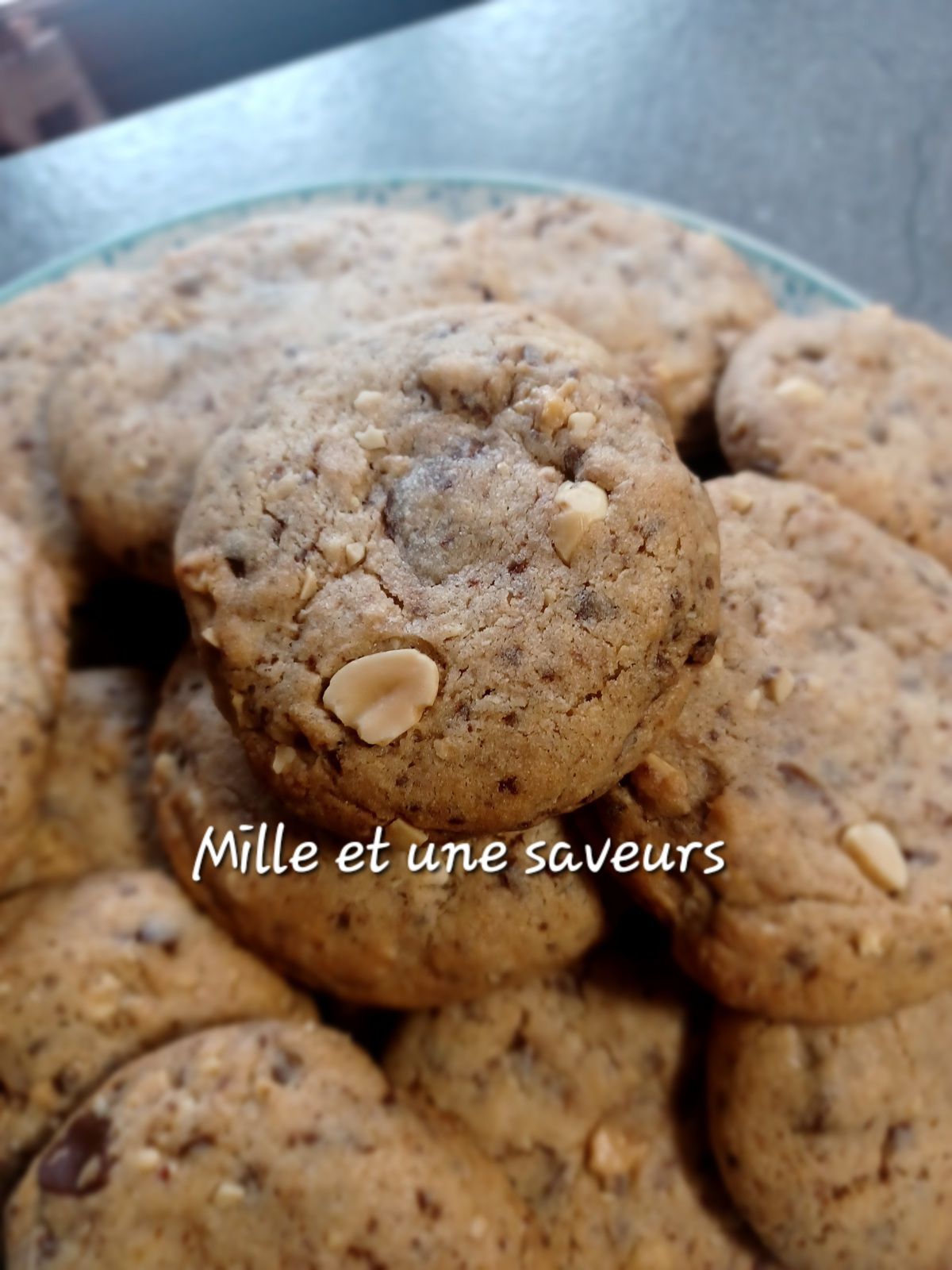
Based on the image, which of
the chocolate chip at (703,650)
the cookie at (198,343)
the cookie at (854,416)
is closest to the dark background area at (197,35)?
the cookie at (198,343)

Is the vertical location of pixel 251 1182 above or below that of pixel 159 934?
below

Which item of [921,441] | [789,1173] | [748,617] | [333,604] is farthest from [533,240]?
[789,1173]

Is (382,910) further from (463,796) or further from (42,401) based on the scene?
(42,401)

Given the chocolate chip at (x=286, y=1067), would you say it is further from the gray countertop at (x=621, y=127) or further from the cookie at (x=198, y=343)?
the gray countertop at (x=621, y=127)

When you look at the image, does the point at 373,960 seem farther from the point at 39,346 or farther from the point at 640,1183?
the point at 39,346

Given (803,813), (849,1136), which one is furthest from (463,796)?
(849,1136)
